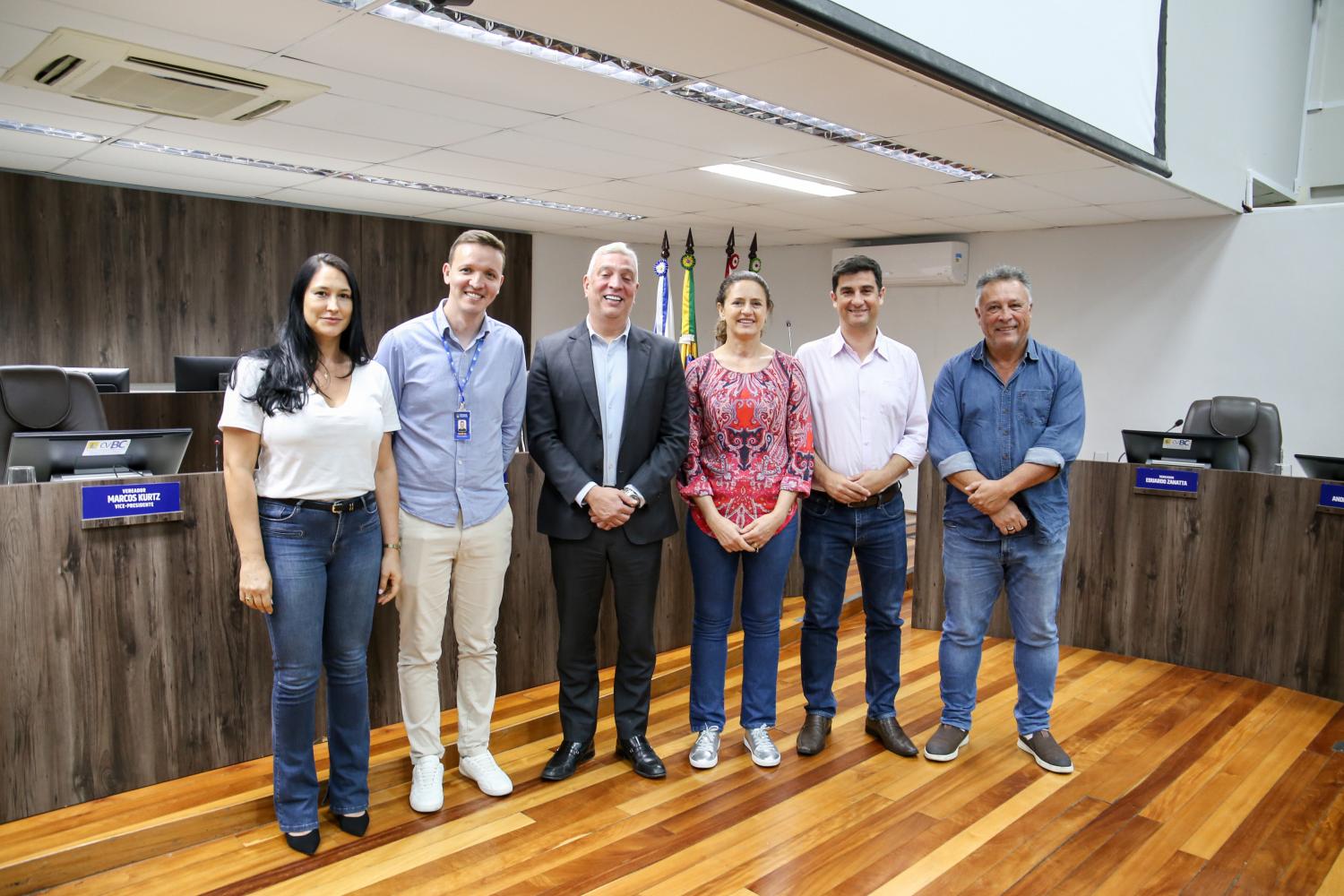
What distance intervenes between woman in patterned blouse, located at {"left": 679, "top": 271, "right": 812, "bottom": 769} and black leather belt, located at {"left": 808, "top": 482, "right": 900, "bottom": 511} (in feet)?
0.40

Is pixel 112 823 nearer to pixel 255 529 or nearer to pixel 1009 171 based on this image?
pixel 255 529

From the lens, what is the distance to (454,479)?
2.64 meters

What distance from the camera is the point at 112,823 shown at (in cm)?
244

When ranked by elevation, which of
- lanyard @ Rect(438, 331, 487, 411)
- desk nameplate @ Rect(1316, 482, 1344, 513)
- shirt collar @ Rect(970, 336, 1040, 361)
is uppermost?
shirt collar @ Rect(970, 336, 1040, 361)

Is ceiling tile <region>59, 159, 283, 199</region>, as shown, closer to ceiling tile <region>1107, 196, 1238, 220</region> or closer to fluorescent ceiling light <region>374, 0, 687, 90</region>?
fluorescent ceiling light <region>374, 0, 687, 90</region>

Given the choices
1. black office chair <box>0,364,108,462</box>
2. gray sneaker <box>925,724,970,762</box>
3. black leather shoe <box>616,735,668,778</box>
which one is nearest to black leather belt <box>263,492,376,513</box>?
black leather shoe <box>616,735,668,778</box>

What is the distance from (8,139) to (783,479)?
509 cm

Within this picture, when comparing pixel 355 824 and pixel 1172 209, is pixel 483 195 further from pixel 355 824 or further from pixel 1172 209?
pixel 355 824

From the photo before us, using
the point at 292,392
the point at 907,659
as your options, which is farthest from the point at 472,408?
the point at 907,659

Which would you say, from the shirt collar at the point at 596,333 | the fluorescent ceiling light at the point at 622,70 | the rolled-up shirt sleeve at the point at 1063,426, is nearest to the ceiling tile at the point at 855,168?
the fluorescent ceiling light at the point at 622,70

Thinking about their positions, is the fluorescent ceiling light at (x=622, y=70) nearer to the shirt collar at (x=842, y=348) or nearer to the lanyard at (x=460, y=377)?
the lanyard at (x=460, y=377)

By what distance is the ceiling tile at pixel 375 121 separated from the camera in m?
4.26

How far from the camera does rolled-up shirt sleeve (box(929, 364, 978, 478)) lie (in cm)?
313

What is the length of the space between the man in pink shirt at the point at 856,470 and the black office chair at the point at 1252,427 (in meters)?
2.95
